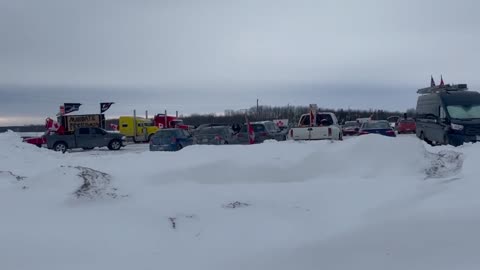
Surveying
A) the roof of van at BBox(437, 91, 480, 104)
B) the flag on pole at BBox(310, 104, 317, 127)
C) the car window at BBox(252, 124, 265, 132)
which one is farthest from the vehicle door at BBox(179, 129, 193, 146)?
the roof of van at BBox(437, 91, 480, 104)

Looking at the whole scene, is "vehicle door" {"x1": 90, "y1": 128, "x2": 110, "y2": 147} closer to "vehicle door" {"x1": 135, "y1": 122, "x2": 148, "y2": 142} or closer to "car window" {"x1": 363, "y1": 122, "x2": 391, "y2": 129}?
"vehicle door" {"x1": 135, "y1": 122, "x2": 148, "y2": 142}

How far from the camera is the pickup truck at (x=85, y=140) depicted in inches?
1179

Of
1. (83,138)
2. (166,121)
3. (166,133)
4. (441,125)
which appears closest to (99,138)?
(83,138)

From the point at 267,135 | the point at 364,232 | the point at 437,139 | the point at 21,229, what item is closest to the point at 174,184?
the point at 21,229

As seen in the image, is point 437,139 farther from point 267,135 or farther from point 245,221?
point 245,221

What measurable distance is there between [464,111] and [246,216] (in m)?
15.4

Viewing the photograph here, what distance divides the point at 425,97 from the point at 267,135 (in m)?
7.35

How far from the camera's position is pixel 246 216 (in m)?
5.74

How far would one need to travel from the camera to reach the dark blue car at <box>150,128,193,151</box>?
72.8 feet

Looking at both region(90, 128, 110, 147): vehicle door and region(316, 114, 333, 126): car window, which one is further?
region(90, 128, 110, 147): vehicle door

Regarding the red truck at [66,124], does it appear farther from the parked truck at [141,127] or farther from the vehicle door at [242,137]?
the vehicle door at [242,137]

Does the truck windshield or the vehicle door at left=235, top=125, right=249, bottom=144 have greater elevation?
the truck windshield

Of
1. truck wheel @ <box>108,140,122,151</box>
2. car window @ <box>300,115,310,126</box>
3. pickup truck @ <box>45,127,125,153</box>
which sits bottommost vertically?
truck wheel @ <box>108,140,122,151</box>

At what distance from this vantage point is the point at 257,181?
7266 millimetres
